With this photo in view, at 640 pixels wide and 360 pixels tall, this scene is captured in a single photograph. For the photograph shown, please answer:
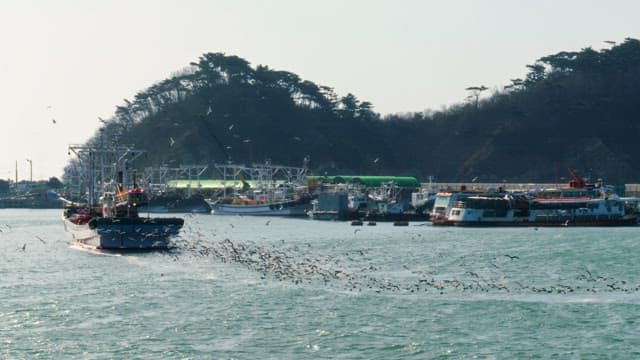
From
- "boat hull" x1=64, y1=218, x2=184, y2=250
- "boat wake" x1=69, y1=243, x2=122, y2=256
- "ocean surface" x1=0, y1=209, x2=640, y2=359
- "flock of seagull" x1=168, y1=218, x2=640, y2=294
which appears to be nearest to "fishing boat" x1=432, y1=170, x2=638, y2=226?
"ocean surface" x1=0, y1=209, x2=640, y2=359

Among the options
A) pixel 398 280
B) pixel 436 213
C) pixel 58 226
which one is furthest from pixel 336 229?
pixel 398 280

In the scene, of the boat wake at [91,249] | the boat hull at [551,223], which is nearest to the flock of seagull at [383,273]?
the boat wake at [91,249]

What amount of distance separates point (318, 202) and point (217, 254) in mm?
102458

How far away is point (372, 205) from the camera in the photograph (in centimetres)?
19888

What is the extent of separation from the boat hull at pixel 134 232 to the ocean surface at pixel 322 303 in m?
1.92

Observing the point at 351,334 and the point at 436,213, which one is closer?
the point at 351,334

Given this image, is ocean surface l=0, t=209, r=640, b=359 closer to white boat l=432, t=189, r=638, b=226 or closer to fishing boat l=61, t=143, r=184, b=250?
fishing boat l=61, t=143, r=184, b=250

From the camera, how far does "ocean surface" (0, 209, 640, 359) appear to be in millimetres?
53156

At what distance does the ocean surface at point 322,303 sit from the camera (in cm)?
5316

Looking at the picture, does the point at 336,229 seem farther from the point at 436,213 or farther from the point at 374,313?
the point at 374,313

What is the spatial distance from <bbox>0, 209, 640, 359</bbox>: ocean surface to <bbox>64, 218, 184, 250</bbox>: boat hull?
1917mm

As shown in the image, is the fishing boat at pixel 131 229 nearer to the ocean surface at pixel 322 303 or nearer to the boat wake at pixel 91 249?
the boat wake at pixel 91 249

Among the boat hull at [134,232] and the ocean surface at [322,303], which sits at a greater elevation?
the boat hull at [134,232]

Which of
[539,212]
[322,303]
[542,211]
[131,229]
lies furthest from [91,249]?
[542,211]
